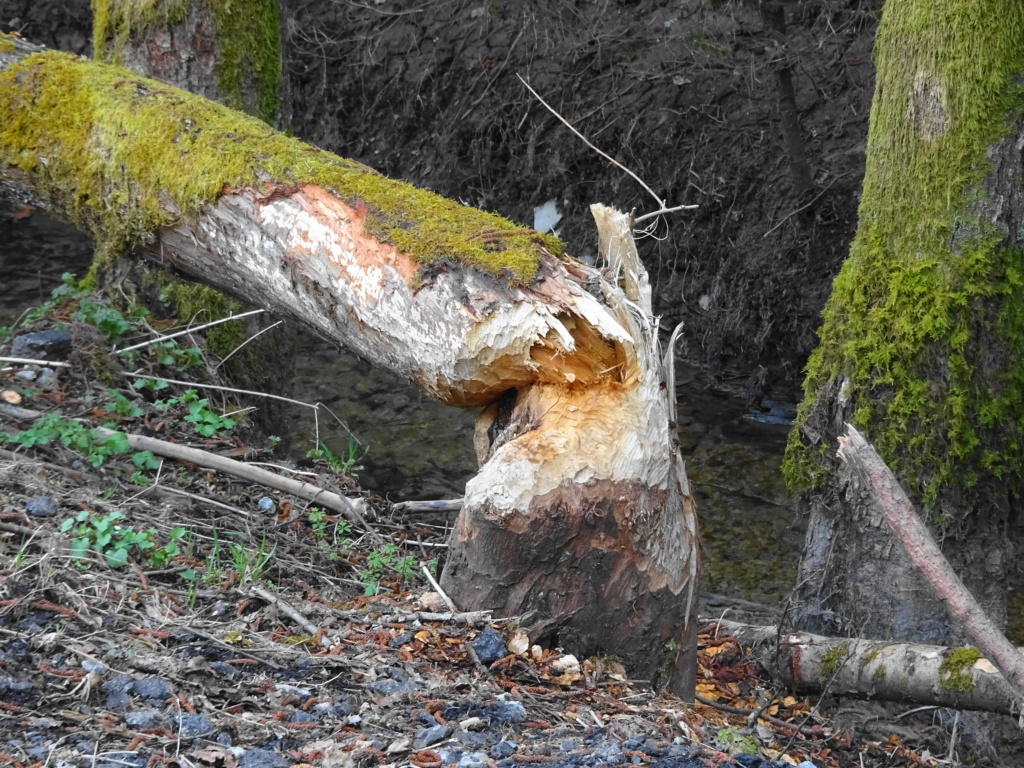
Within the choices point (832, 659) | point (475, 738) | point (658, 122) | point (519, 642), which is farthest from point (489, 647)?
point (658, 122)

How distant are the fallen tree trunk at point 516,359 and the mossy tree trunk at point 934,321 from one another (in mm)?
911

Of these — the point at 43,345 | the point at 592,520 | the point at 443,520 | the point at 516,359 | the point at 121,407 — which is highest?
the point at 516,359

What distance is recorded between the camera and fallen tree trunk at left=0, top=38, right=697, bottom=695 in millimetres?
2941

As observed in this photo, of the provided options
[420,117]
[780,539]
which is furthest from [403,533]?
[420,117]

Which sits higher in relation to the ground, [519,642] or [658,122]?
[658,122]

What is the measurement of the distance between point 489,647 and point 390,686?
355mm

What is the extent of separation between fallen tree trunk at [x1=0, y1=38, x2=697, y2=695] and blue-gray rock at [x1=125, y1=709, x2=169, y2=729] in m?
1.03

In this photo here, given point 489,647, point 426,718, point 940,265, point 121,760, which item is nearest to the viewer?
point 121,760

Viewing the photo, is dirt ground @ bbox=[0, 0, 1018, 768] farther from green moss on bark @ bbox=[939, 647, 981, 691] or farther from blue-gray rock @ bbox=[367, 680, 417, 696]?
green moss on bark @ bbox=[939, 647, 981, 691]

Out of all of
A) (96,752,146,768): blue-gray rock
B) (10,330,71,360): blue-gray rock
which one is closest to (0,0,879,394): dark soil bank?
(10,330,71,360): blue-gray rock

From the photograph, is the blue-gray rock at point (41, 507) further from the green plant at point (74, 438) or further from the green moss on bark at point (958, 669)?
the green moss on bark at point (958, 669)

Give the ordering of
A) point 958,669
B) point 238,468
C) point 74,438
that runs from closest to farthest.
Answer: point 958,669, point 74,438, point 238,468

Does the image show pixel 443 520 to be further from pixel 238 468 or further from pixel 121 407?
pixel 121 407

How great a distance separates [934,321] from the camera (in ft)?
11.4
